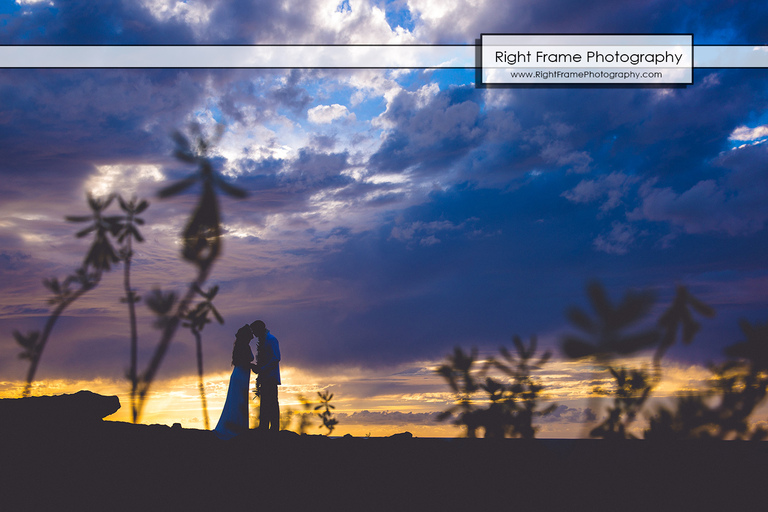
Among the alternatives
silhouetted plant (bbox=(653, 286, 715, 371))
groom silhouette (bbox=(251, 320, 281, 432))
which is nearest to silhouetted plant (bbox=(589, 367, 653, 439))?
silhouetted plant (bbox=(653, 286, 715, 371))

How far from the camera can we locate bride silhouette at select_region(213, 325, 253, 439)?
36.0ft

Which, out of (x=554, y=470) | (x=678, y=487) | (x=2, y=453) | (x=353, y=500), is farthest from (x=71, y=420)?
(x=678, y=487)

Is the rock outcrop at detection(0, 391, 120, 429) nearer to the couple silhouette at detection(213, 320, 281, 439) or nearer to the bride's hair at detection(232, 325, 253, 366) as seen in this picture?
the couple silhouette at detection(213, 320, 281, 439)

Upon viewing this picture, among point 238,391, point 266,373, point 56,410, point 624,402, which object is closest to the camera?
point 624,402

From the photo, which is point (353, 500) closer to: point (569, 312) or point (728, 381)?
point (569, 312)

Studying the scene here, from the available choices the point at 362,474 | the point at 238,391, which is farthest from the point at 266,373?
the point at 362,474

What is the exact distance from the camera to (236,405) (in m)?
11.0

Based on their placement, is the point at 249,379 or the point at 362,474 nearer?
the point at 362,474

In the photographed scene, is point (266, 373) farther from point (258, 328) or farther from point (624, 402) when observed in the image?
point (624, 402)

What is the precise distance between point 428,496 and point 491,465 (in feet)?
6.29

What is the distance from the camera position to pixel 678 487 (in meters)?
8.03

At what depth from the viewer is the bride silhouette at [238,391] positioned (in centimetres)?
1098

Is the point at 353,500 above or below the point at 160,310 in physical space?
below

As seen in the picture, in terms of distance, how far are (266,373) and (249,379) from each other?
1.43 ft
